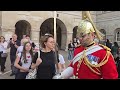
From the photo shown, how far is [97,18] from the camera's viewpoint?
19.9 meters

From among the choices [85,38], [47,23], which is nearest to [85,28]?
[85,38]

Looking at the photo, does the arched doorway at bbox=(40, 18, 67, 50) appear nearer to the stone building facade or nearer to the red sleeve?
the stone building facade

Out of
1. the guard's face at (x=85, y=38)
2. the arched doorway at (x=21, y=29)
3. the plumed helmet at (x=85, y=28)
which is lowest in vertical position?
the guard's face at (x=85, y=38)

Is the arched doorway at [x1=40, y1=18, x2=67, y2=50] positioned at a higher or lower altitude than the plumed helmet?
higher

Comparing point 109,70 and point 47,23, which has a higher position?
point 47,23

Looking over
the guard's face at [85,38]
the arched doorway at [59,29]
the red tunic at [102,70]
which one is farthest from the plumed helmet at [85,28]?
the arched doorway at [59,29]

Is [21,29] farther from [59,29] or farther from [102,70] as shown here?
[102,70]

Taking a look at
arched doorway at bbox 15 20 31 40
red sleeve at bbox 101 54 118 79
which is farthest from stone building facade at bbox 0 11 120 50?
red sleeve at bbox 101 54 118 79

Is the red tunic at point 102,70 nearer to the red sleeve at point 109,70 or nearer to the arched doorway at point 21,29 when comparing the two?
the red sleeve at point 109,70

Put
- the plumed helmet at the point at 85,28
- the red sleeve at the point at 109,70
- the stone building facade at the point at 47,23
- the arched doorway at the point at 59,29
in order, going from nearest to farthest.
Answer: the red sleeve at the point at 109,70 < the plumed helmet at the point at 85,28 < the stone building facade at the point at 47,23 < the arched doorway at the point at 59,29

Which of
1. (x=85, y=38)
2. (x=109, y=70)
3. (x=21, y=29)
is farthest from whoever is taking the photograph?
(x=21, y=29)

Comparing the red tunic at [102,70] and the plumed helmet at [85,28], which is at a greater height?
the plumed helmet at [85,28]
